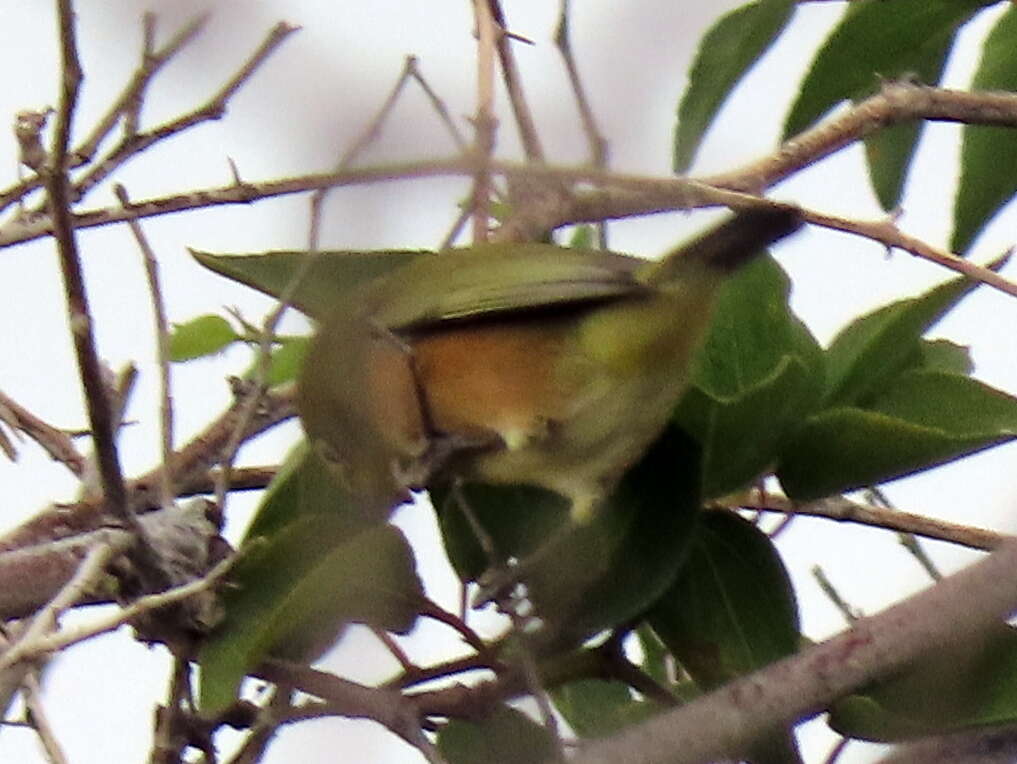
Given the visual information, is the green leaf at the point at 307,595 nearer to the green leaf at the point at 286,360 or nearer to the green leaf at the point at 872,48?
the green leaf at the point at 286,360

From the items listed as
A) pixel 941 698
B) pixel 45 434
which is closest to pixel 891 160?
pixel 941 698

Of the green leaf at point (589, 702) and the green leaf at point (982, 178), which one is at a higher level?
the green leaf at point (982, 178)

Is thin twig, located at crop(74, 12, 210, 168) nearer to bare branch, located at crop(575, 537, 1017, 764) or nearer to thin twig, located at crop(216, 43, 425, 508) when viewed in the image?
thin twig, located at crop(216, 43, 425, 508)

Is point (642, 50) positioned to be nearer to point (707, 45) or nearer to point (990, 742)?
point (990, 742)

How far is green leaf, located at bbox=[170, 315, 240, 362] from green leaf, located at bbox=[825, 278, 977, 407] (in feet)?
2.07

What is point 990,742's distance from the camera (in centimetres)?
102

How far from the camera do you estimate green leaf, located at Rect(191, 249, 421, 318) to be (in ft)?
3.98

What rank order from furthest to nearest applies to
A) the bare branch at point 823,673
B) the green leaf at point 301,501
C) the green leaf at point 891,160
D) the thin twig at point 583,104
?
1. the green leaf at point 891,160
2. the green leaf at point 301,501
3. the thin twig at point 583,104
4. the bare branch at point 823,673

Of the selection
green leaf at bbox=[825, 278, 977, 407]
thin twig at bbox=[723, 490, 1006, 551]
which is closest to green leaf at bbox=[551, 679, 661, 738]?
thin twig at bbox=[723, 490, 1006, 551]

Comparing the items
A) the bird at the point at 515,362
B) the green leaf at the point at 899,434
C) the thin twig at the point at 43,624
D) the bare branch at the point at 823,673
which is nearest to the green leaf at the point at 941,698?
→ the bare branch at the point at 823,673

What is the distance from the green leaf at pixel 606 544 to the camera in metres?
1.09

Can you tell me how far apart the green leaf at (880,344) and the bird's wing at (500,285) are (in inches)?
14.3

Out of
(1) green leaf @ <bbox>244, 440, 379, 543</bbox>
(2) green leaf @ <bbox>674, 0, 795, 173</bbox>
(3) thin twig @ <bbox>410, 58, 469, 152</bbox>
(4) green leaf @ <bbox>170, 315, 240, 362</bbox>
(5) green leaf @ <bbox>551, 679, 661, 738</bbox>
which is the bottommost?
(5) green leaf @ <bbox>551, 679, 661, 738</bbox>

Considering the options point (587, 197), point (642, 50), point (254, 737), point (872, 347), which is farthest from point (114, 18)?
point (587, 197)
